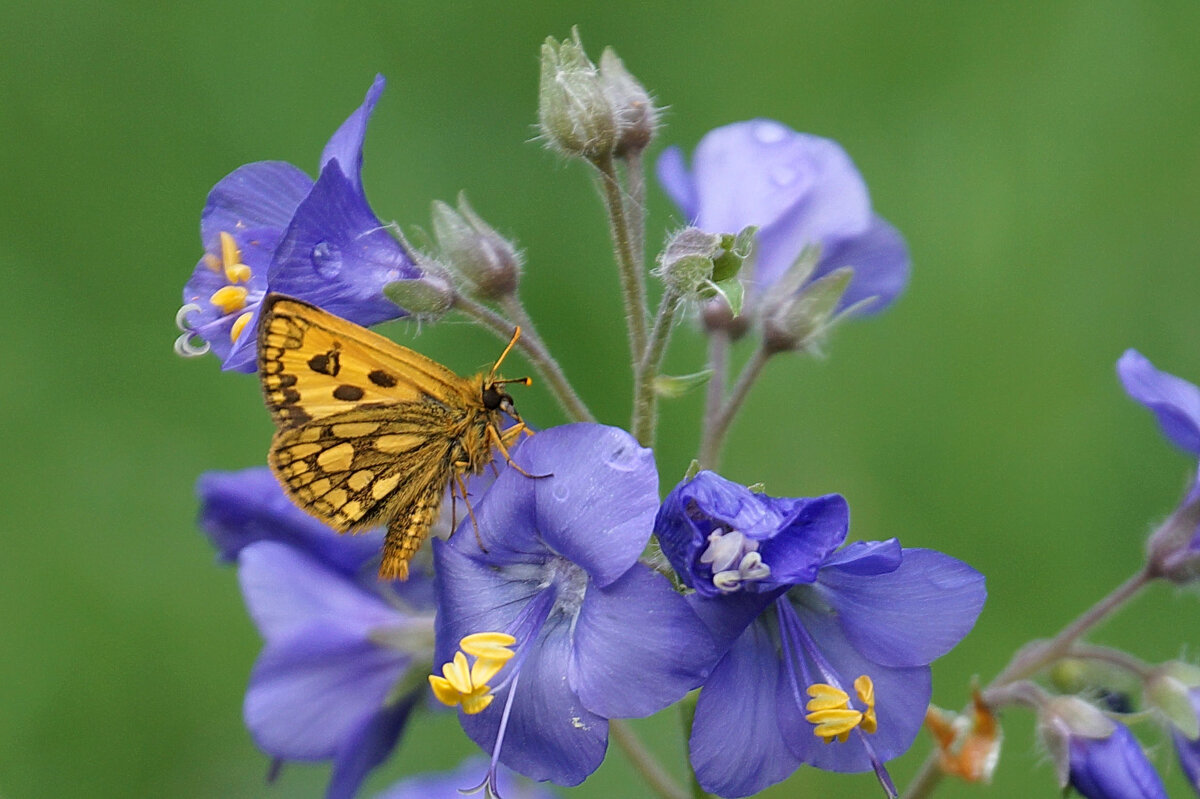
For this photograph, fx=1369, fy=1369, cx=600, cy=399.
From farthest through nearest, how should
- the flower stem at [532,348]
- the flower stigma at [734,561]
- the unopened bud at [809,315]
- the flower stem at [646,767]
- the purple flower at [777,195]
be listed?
1. the purple flower at [777,195]
2. the flower stem at [646,767]
3. the unopened bud at [809,315]
4. the flower stem at [532,348]
5. the flower stigma at [734,561]

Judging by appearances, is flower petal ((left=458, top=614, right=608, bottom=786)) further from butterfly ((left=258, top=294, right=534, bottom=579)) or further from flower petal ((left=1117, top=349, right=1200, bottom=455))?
flower petal ((left=1117, top=349, right=1200, bottom=455))

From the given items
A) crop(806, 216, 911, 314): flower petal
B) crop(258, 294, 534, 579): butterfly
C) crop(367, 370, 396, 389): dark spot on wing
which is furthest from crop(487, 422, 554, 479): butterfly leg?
crop(806, 216, 911, 314): flower petal

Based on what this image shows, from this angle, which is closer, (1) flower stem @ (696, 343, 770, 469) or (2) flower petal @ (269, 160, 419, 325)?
(2) flower petal @ (269, 160, 419, 325)

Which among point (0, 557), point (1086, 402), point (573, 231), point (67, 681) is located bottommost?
point (1086, 402)

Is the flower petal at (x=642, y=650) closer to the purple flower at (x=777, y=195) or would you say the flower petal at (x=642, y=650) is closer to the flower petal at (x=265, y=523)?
the flower petal at (x=265, y=523)

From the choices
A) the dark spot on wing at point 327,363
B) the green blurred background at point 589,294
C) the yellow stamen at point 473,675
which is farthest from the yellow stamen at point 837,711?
the green blurred background at point 589,294

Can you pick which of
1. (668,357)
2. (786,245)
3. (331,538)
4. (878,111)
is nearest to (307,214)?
(331,538)

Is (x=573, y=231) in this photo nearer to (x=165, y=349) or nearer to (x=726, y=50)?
(x=726, y=50)
